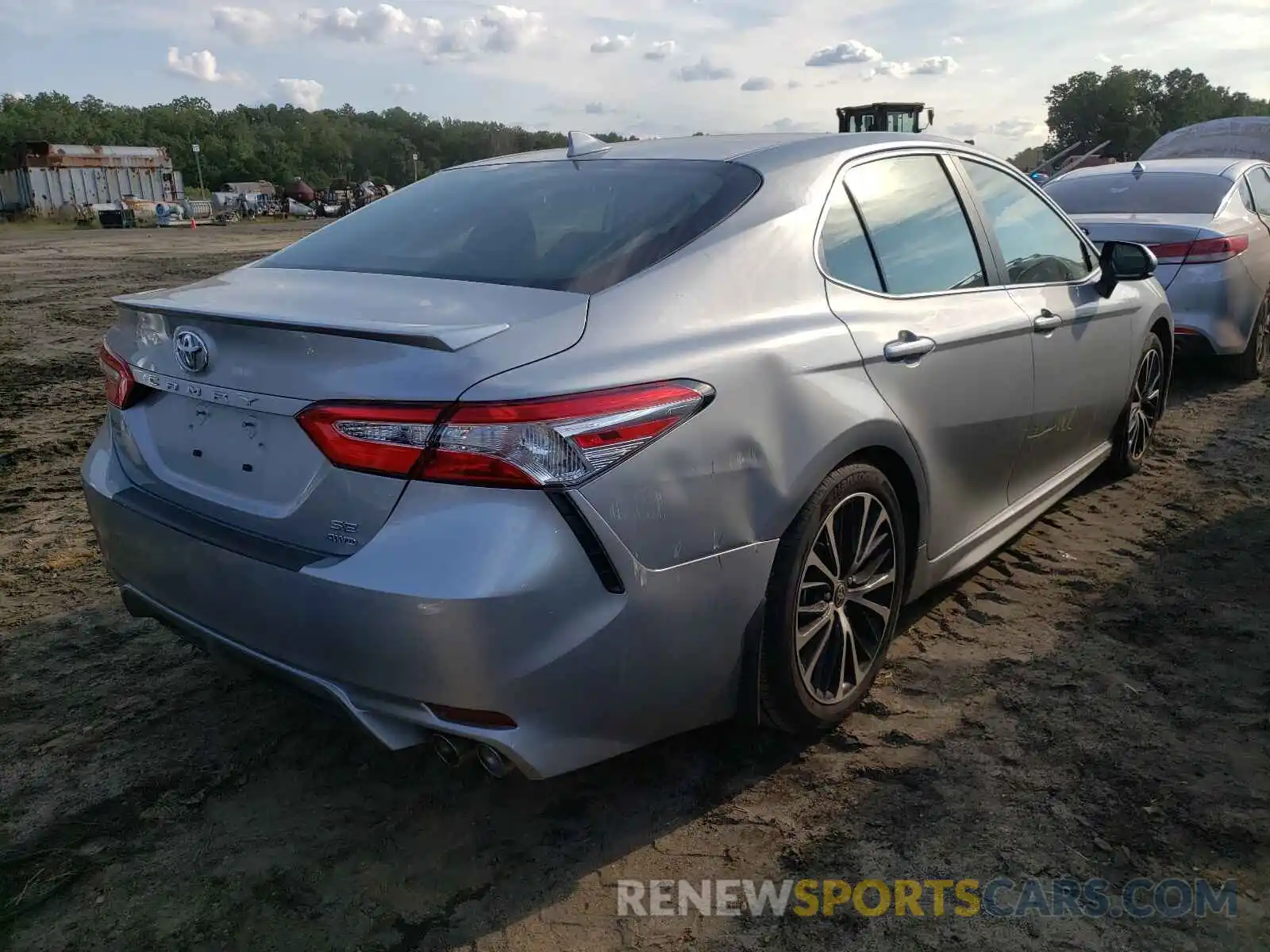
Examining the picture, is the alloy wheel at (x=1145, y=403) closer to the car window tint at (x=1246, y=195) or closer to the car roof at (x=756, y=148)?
the car roof at (x=756, y=148)

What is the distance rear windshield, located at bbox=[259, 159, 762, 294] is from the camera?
238cm

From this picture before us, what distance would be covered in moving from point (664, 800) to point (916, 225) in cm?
189

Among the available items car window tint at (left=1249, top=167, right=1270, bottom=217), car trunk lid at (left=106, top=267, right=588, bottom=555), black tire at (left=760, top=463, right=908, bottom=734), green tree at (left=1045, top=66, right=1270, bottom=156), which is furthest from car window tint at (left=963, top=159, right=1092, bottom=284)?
green tree at (left=1045, top=66, right=1270, bottom=156)

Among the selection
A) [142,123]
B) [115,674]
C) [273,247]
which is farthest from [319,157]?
[115,674]

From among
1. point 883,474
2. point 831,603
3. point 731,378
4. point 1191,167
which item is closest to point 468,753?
point 731,378

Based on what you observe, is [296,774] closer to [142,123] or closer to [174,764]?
[174,764]

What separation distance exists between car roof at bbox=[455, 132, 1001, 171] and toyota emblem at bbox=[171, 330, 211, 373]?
136 cm

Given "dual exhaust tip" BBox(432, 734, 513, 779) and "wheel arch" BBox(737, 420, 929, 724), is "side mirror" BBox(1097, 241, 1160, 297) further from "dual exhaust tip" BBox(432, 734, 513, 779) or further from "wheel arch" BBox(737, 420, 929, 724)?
"dual exhaust tip" BBox(432, 734, 513, 779)

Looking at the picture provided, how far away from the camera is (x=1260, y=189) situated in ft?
25.0

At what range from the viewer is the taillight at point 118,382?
2521mm

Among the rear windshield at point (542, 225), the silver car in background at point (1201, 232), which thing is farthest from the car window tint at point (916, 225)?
the silver car in background at point (1201, 232)

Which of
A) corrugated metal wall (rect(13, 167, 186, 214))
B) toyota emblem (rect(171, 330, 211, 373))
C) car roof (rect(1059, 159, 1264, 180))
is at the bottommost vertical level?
toyota emblem (rect(171, 330, 211, 373))

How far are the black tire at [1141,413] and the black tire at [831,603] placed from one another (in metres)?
2.27

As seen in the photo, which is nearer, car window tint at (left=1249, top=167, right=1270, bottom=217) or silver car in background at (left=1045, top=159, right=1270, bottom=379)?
silver car in background at (left=1045, top=159, right=1270, bottom=379)
